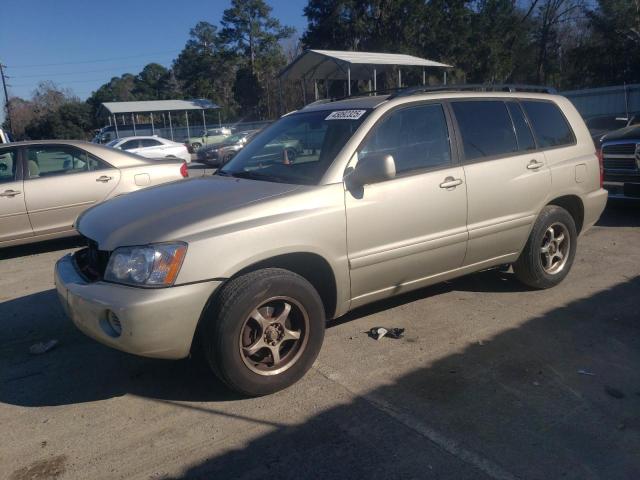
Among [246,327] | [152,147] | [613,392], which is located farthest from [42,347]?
[152,147]

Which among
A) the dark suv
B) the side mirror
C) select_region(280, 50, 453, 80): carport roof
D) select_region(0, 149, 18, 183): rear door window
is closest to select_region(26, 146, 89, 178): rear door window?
select_region(0, 149, 18, 183): rear door window

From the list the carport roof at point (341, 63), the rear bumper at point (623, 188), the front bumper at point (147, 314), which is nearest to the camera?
the front bumper at point (147, 314)

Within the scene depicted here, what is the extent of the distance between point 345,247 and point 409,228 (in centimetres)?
59

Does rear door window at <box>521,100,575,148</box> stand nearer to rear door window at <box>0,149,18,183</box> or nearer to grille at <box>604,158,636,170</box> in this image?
grille at <box>604,158,636,170</box>

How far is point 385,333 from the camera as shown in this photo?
4305mm

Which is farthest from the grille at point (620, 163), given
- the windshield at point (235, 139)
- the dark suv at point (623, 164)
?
the windshield at point (235, 139)

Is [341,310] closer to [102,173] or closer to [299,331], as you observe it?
[299,331]

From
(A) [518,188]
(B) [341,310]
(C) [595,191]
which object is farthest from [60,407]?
(C) [595,191]

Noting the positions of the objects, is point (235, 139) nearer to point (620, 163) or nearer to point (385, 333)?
point (620, 163)

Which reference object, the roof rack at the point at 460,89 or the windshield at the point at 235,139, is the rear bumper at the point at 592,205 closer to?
the roof rack at the point at 460,89

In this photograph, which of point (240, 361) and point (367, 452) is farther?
point (240, 361)

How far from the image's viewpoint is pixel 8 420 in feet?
10.9

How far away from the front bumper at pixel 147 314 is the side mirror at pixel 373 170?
1.17 meters

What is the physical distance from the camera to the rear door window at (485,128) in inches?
176
